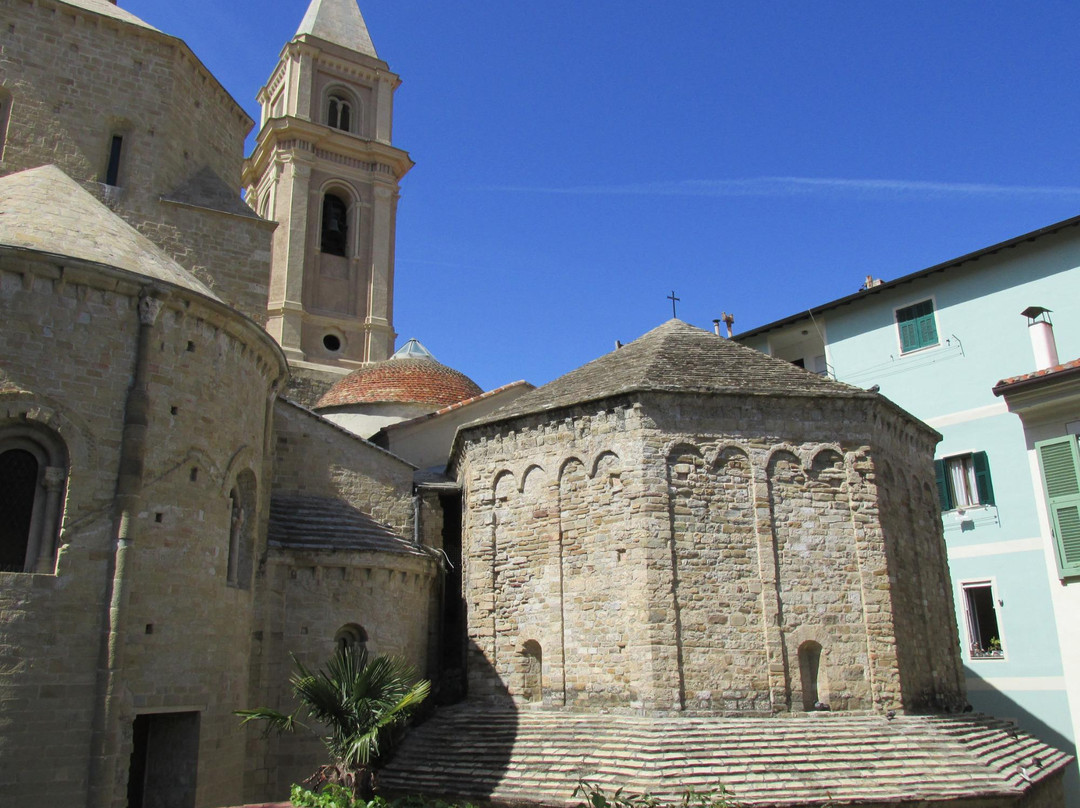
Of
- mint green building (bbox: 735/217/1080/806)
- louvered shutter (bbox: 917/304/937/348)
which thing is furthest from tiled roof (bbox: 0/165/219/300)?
louvered shutter (bbox: 917/304/937/348)

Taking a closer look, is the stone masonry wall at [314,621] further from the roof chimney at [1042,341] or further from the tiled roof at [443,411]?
the roof chimney at [1042,341]

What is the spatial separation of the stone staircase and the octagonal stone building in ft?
1.93

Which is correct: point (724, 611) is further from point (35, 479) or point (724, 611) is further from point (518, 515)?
point (35, 479)

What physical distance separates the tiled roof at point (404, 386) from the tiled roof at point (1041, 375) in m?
12.2

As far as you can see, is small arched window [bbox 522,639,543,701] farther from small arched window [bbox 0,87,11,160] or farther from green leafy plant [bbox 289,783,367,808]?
small arched window [bbox 0,87,11,160]

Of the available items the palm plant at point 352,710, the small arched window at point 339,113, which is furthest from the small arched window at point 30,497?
the small arched window at point 339,113

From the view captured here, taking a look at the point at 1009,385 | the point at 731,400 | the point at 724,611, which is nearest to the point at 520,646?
the point at 724,611

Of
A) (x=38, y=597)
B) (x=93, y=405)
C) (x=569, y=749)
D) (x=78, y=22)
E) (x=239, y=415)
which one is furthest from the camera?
(x=78, y=22)

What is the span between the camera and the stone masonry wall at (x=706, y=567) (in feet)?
43.4

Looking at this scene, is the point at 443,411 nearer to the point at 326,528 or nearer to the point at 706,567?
the point at 326,528

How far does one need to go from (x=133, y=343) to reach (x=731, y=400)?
878 cm

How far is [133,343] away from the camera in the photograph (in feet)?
38.6

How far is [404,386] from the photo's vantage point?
2258 cm

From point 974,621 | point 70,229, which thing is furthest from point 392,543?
point 974,621
